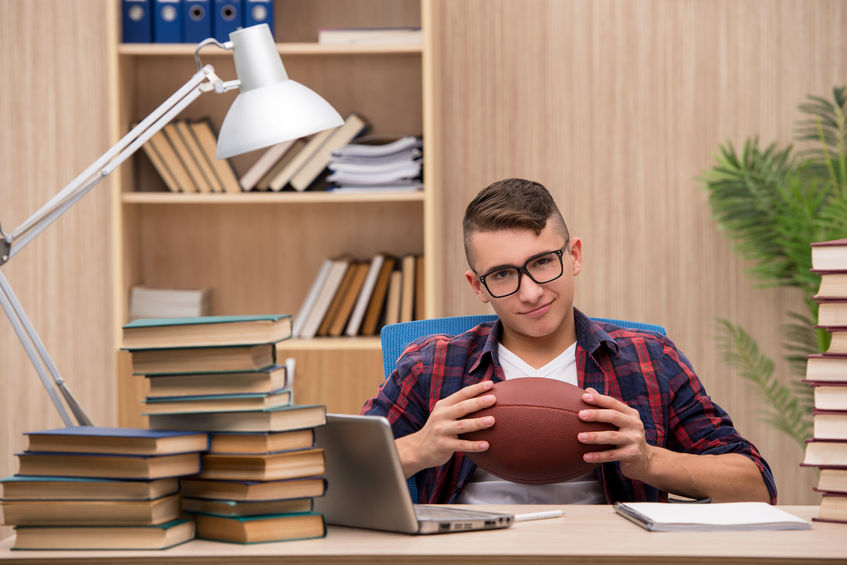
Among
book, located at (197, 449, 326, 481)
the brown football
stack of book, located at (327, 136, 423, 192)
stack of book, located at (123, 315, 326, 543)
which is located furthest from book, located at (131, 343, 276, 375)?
stack of book, located at (327, 136, 423, 192)

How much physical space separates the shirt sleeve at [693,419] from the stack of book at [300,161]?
165 centimetres

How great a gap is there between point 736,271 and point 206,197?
1.90 meters

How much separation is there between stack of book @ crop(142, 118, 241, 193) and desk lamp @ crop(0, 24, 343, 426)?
1556 mm

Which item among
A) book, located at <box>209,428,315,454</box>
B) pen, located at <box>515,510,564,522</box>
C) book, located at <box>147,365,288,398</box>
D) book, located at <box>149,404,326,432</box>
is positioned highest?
book, located at <box>147,365,288,398</box>

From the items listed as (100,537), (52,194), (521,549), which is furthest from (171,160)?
(521,549)

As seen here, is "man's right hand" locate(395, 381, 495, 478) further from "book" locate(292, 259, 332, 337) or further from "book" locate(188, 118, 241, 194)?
"book" locate(188, 118, 241, 194)

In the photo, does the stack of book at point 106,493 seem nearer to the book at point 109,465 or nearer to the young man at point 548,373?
the book at point 109,465

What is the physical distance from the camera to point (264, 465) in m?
1.21

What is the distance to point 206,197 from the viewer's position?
3.12m

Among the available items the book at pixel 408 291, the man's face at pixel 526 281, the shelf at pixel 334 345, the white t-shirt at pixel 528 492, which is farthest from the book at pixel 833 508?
the book at pixel 408 291

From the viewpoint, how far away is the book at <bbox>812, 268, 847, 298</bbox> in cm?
130

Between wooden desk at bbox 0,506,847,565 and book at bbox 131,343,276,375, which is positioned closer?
wooden desk at bbox 0,506,847,565

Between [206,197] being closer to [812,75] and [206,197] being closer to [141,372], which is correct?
[141,372]

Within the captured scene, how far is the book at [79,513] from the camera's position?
1189mm
